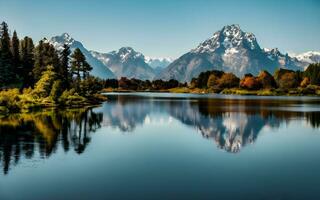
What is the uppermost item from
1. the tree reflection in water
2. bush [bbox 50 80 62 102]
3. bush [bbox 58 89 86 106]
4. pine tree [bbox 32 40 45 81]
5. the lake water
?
pine tree [bbox 32 40 45 81]

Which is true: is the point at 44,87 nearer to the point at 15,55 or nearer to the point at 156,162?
the point at 15,55

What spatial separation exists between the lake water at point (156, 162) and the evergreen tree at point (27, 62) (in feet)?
227

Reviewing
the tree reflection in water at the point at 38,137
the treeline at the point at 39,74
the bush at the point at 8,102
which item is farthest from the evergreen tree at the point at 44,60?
the tree reflection in water at the point at 38,137

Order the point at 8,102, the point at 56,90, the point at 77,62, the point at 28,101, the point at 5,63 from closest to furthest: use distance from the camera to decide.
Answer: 1. the point at 8,102
2. the point at 28,101
3. the point at 56,90
4. the point at 5,63
5. the point at 77,62

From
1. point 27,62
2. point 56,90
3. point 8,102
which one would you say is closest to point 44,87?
point 56,90

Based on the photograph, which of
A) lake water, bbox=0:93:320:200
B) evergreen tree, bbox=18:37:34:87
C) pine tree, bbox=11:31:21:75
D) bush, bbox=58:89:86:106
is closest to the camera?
lake water, bbox=0:93:320:200

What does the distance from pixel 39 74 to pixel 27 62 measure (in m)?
19.1

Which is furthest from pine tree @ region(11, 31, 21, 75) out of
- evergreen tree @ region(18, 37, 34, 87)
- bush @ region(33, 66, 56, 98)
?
bush @ region(33, 66, 56, 98)

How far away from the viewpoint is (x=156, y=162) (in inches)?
1213

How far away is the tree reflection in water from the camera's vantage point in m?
32.8

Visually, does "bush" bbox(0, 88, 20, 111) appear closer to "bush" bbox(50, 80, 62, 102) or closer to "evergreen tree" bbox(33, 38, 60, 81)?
"bush" bbox(50, 80, 62, 102)

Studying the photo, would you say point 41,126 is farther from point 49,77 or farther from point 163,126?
point 49,77

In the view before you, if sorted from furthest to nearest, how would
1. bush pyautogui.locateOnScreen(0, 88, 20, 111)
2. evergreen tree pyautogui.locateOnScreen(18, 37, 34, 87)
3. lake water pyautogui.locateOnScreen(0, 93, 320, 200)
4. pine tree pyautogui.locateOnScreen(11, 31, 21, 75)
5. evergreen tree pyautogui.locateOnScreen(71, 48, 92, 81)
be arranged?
evergreen tree pyautogui.locateOnScreen(71, 48, 92, 81), pine tree pyautogui.locateOnScreen(11, 31, 21, 75), evergreen tree pyautogui.locateOnScreen(18, 37, 34, 87), bush pyautogui.locateOnScreen(0, 88, 20, 111), lake water pyautogui.locateOnScreen(0, 93, 320, 200)

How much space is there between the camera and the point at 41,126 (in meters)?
50.9
